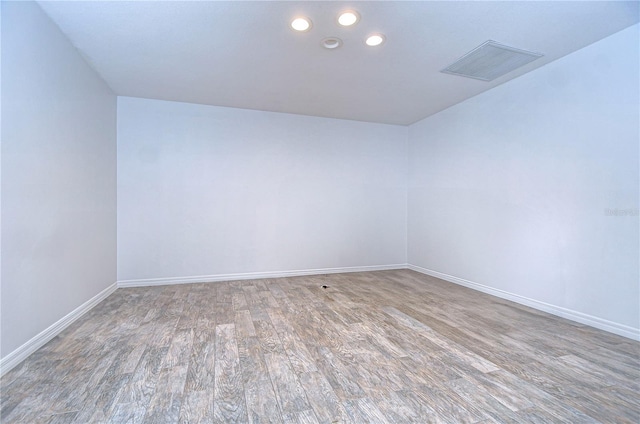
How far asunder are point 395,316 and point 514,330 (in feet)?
3.19

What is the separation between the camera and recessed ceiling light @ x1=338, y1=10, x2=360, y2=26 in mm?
2271

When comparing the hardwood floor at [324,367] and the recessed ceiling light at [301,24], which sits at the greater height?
the recessed ceiling light at [301,24]

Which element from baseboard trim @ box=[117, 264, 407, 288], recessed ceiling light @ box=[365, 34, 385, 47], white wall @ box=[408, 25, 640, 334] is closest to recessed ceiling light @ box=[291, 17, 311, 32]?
recessed ceiling light @ box=[365, 34, 385, 47]

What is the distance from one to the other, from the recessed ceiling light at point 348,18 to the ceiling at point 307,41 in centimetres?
4

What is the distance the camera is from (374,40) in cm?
262

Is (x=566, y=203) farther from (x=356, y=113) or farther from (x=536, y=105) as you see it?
(x=356, y=113)

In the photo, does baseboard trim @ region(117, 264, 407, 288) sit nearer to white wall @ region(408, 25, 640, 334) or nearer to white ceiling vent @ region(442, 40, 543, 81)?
white wall @ region(408, 25, 640, 334)

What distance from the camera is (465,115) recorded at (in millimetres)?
4078

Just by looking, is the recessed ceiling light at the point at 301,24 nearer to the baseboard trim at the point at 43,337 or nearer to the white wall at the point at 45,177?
the white wall at the point at 45,177

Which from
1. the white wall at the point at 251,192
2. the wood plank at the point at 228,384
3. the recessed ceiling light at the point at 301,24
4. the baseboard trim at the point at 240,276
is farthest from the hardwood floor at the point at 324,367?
the recessed ceiling light at the point at 301,24

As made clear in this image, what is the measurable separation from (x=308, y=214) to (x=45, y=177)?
10.1 feet

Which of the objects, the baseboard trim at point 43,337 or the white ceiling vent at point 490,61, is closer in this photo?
the baseboard trim at point 43,337

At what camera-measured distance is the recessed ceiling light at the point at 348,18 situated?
227cm

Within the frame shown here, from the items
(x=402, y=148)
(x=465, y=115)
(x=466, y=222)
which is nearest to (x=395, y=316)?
(x=466, y=222)
